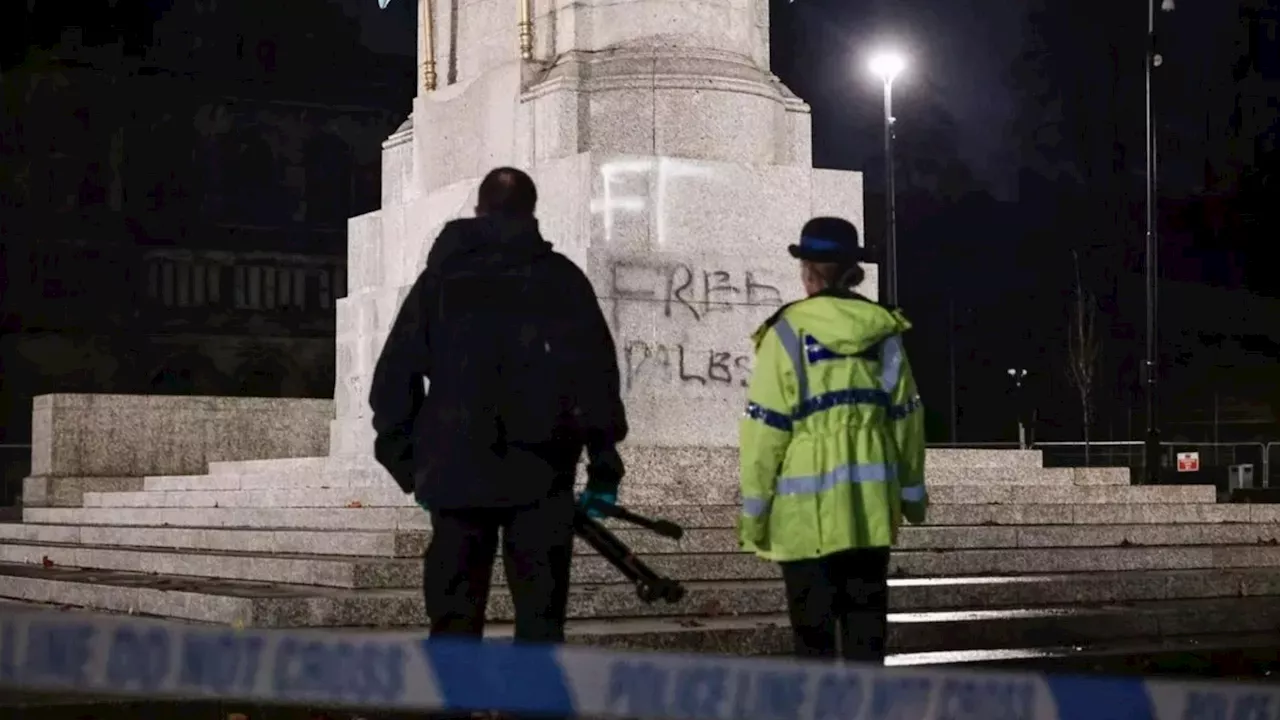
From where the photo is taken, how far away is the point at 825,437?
21.4 feet

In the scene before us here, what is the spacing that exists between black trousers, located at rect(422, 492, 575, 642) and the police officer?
598 mm

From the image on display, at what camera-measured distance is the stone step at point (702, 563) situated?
10.9 metres

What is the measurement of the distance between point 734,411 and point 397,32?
171 ft

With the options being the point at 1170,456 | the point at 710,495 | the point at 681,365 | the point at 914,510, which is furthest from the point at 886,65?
the point at 914,510

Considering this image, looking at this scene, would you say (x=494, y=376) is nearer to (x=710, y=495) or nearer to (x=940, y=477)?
(x=710, y=495)

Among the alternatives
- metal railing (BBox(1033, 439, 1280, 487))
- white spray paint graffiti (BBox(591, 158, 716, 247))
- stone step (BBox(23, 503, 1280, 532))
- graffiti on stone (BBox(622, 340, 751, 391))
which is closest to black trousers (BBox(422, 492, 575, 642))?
stone step (BBox(23, 503, 1280, 532))

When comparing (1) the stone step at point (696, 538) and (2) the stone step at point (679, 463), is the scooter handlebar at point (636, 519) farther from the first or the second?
(2) the stone step at point (679, 463)

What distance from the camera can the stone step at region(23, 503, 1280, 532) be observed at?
1220 cm

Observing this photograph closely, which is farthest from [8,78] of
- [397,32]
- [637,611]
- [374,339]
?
[637,611]

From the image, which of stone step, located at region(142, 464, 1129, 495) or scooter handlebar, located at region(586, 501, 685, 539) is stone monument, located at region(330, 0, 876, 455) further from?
scooter handlebar, located at region(586, 501, 685, 539)

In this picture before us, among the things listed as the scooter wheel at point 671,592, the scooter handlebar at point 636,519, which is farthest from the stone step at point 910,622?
the scooter wheel at point 671,592

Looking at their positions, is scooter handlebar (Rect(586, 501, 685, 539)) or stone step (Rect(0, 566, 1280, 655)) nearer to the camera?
scooter handlebar (Rect(586, 501, 685, 539))

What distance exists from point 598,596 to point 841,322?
4134 millimetres

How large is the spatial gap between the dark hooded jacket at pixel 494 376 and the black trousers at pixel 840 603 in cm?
75
